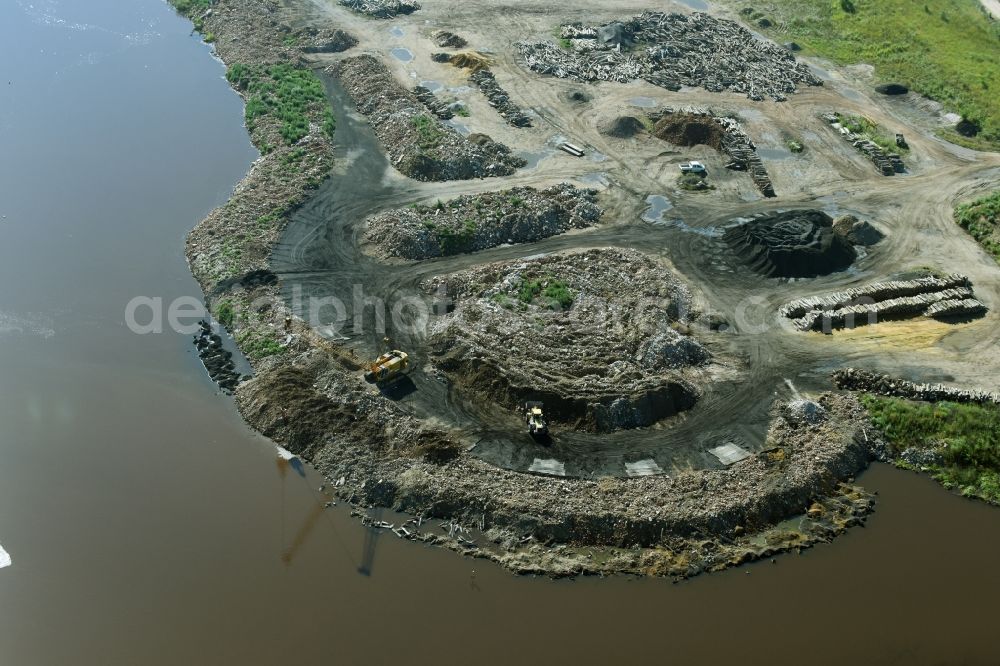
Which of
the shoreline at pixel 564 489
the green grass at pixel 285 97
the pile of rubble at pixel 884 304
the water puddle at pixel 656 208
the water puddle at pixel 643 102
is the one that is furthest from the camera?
the water puddle at pixel 643 102

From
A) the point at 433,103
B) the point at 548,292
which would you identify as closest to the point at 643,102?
the point at 433,103

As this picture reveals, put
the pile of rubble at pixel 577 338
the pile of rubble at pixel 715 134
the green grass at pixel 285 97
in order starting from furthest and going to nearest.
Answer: the green grass at pixel 285 97 → the pile of rubble at pixel 715 134 → the pile of rubble at pixel 577 338

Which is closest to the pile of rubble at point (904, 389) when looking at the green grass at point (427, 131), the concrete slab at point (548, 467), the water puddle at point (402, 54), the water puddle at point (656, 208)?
the concrete slab at point (548, 467)

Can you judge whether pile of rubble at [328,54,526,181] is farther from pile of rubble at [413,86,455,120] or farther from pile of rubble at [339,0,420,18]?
pile of rubble at [339,0,420,18]

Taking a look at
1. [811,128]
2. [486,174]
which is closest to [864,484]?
[486,174]

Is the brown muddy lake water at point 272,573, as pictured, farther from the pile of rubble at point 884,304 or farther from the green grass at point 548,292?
the green grass at point 548,292
